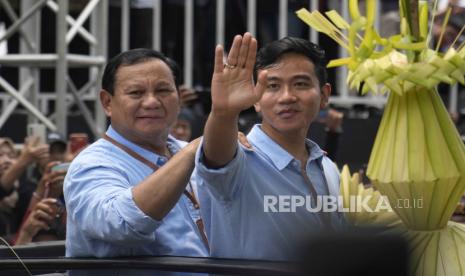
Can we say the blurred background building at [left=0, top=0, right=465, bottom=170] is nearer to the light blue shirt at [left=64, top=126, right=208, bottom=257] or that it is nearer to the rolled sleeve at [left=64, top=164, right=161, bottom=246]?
the light blue shirt at [left=64, top=126, right=208, bottom=257]

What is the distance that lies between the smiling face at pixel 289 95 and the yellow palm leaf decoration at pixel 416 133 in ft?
2.04

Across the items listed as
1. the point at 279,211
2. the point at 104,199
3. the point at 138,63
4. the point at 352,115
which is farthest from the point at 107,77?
the point at 352,115

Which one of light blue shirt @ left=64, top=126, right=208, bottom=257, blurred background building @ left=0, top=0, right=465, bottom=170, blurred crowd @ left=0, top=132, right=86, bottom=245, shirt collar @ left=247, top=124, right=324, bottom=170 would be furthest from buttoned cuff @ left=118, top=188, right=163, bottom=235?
blurred background building @ left=0, top=0, right=465, bottom=170

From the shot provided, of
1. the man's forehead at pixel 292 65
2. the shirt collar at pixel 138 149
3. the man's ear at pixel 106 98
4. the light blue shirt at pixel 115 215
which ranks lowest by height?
the light blue shirt at pixel 115 215

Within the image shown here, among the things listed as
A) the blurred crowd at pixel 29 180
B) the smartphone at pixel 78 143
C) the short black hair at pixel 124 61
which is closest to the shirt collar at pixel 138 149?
the short black hair at pixel 124 61

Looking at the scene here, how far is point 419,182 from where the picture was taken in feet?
8.93

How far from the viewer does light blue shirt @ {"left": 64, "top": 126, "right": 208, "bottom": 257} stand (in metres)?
3.20

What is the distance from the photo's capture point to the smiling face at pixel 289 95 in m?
3.43

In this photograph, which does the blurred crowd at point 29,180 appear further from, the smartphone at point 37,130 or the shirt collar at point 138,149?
the shirt collar at point 138,149

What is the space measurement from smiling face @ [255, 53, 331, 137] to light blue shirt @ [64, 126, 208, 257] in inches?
16.9

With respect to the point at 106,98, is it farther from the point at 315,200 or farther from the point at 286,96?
the point at 315,200

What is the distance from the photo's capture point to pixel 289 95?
342 centimetres

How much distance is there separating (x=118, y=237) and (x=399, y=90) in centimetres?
99

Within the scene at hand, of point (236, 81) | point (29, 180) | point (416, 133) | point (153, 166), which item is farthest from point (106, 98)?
point (29, 180)
